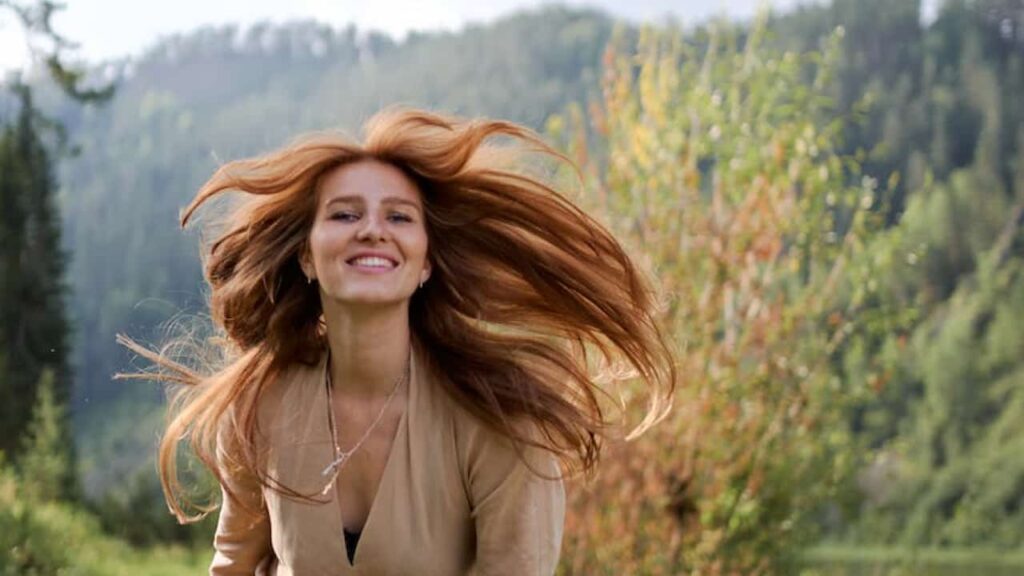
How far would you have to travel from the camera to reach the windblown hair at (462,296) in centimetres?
314

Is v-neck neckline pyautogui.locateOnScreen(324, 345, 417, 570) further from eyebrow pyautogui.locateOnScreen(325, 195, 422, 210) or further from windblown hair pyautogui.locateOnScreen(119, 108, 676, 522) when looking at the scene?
eyebrow pyautogui.locateOnScreen(325, 195, 422, 210)

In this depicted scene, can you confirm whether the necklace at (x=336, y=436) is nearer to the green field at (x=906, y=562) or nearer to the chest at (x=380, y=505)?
the chest at (x=380, y=505)

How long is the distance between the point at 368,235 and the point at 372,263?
55mm

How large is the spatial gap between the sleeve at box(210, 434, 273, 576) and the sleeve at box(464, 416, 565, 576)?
1.67 feet

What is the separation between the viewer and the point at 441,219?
322cm

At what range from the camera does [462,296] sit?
3.30 m

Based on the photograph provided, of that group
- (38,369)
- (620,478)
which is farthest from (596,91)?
(620,478)

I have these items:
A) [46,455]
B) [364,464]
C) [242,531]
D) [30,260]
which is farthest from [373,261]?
[30,260]

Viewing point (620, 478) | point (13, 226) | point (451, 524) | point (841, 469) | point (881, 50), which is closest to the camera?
point (451, 524)

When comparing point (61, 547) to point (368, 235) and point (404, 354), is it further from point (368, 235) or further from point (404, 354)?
point (368, 235)

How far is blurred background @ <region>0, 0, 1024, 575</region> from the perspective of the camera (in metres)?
6.79

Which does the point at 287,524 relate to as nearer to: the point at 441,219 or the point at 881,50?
the point at 441,219

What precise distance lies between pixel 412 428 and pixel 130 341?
28.4 inches

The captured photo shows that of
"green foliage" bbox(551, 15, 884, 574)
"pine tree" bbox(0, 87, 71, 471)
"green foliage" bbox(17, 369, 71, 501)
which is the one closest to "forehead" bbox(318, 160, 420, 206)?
"green foliage" bbox(551, 15, 884, 574)
